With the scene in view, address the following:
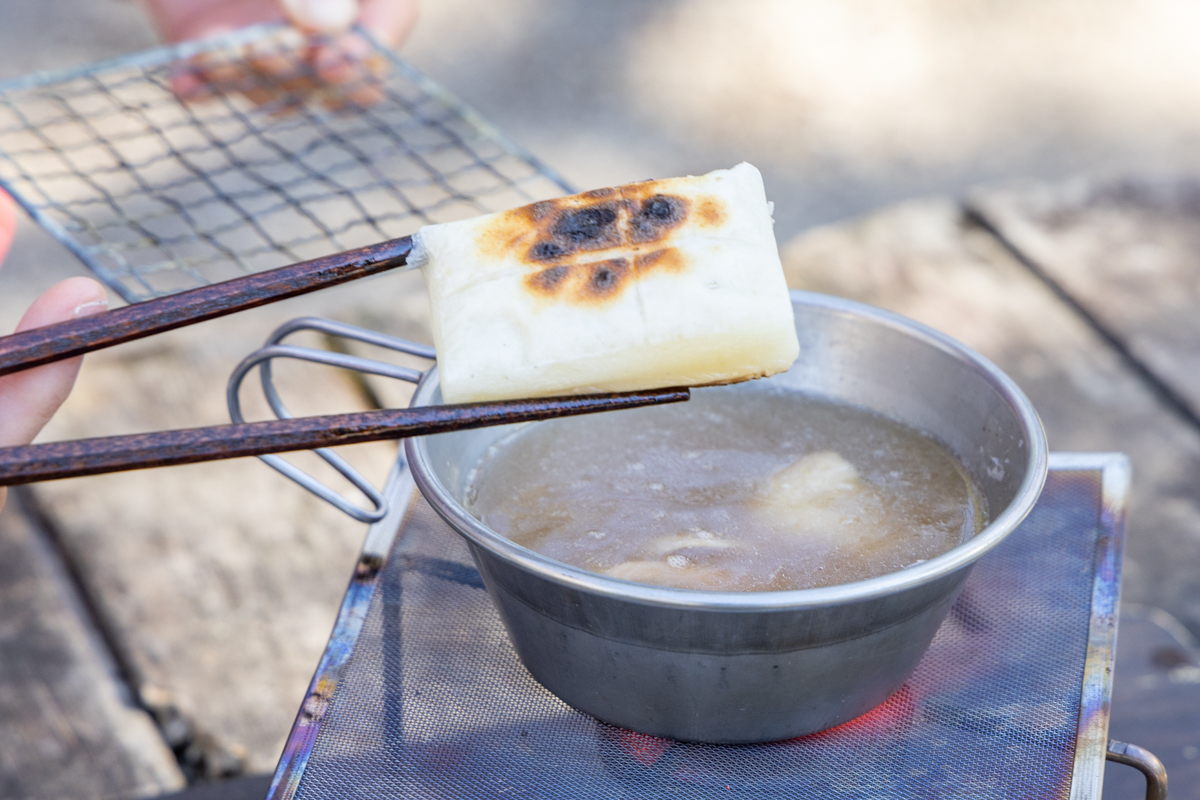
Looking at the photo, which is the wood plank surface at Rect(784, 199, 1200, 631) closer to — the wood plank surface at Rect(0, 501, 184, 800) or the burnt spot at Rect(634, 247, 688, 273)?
the burnt spot at Rect(634, 247, 688, 273)

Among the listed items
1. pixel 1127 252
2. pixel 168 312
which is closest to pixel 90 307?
pixel 168 312

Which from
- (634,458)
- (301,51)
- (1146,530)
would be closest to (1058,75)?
(1146,530)

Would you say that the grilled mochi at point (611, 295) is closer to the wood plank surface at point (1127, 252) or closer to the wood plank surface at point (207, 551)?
the wood plank surface at point (207, 551)

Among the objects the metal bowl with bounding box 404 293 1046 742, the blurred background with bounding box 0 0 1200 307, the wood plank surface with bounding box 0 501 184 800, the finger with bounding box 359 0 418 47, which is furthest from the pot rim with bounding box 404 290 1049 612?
the blurred background with bounding box 0 0 1200 307

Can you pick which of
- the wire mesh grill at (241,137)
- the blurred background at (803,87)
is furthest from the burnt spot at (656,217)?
the blurred background at (803,87)

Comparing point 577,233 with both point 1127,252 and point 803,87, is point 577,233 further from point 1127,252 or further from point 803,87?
point 803,87

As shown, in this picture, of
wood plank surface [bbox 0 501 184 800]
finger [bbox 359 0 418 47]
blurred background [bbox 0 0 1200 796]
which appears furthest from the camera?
blurred background [bbox 0 0 1200 796]

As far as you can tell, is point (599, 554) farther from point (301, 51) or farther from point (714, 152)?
point (714, 152)
